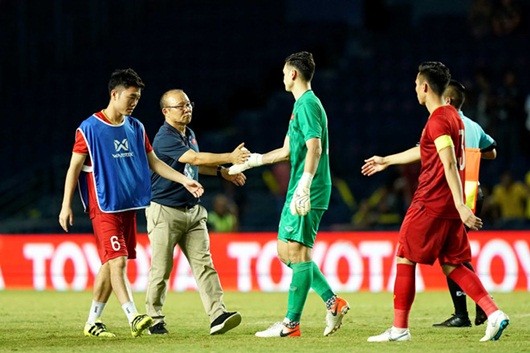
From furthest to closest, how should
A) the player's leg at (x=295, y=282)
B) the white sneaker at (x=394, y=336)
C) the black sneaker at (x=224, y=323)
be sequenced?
the black sneaker at (x=224, y=323) < the player's leg at (x=295, y=282) < the white sneaker at (x=394, y=336)

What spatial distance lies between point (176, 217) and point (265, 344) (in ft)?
6.21

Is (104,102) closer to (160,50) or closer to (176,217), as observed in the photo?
(160,50)

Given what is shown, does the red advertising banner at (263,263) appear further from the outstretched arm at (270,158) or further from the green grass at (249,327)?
the outstretched arm at (270,158)

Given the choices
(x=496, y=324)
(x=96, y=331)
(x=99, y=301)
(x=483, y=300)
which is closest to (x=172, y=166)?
(x=99, y=301)

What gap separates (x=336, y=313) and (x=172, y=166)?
6.78 feet

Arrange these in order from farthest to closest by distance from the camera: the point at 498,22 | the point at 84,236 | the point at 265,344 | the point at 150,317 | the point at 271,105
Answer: the point at 271,105 → the point at 498,22 → the point at 84,236 → the point at 150,317 → the point at 265,344

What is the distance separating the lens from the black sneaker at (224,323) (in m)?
11.1

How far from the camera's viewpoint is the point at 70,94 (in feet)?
89.6

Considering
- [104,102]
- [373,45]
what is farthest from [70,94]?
[373,45]

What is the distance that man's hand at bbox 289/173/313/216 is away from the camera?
10250 mm

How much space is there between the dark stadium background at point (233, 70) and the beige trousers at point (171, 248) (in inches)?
397

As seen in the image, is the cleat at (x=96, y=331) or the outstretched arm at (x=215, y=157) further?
the cleat at (x=96, y=331)

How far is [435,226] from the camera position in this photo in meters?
10.1

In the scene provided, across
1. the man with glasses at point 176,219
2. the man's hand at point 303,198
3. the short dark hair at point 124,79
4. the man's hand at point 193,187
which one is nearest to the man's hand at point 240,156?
the man's hand at point 193,187
